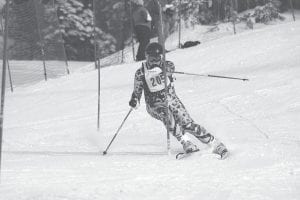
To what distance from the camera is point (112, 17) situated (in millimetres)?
26797

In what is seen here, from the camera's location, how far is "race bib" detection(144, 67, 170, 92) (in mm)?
7895

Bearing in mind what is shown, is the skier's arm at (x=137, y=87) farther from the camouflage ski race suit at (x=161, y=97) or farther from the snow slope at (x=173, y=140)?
the snow slope at (x=173, y=140)

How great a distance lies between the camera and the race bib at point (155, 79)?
7.89 meters

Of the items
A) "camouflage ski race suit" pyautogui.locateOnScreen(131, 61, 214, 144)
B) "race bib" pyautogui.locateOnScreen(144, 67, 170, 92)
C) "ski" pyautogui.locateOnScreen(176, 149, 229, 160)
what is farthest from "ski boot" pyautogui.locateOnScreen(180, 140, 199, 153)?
"race bib" pyautogui.locateOnScreen(144, 67, 170, 92)

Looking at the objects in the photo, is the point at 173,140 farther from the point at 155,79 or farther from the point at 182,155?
the point at 182,155

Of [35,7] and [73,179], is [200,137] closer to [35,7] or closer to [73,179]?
[73,179]

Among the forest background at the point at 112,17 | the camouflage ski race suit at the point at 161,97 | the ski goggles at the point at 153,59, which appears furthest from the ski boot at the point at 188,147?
the forest background at the point at 112,17

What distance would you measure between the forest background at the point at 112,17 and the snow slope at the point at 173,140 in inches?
95.6

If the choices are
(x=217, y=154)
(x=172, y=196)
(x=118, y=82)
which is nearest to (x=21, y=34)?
(x=118, y=82)

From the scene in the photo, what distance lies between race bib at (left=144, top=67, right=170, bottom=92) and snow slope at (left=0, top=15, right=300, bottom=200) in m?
0.92

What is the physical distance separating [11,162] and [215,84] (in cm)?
659

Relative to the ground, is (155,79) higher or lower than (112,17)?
higher

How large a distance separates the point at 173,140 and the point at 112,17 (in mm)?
18276

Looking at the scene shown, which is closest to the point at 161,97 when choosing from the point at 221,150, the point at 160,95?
the point at 160,95
